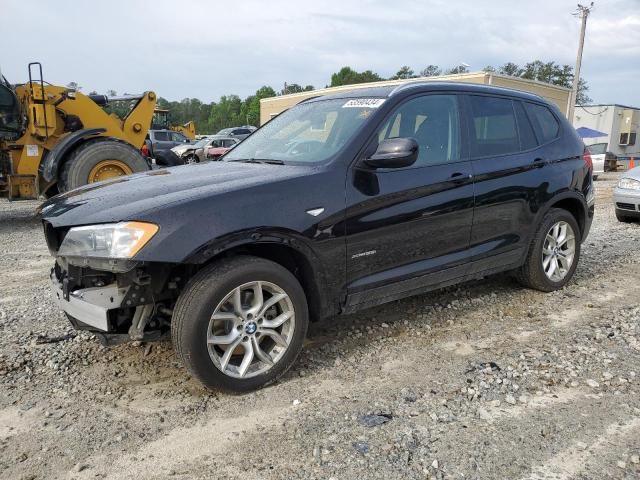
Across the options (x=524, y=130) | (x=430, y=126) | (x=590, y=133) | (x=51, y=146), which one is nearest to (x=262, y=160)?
(x=430, y=126)

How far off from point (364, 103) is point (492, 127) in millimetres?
1251

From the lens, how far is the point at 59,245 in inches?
125

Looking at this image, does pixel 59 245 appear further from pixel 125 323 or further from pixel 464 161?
pixel 464 161

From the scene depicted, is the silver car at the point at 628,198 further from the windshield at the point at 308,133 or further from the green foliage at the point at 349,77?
the green foliage at the point at 349,77

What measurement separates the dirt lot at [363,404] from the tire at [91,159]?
414cm

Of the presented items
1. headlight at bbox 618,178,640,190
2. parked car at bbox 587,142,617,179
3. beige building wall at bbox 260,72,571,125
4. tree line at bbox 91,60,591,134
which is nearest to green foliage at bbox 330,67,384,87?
tree line at bbox 91,60,591,134

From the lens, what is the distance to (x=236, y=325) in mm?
3045

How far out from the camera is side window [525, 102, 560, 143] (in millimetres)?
4785

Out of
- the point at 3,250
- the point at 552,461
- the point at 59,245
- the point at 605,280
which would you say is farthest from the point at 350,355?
the point at 3,250

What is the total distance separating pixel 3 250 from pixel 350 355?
5496mm

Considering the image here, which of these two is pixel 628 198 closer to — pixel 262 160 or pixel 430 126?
pixel 430 126

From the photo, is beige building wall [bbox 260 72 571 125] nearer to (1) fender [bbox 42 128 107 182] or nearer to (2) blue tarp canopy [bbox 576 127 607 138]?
(2) blue tarp canopy [bbox 576 127 607 138]

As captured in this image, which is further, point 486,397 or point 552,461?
point 486,397

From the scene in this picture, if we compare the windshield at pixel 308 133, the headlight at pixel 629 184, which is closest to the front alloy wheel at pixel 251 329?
the windshield at pixel 308 133
